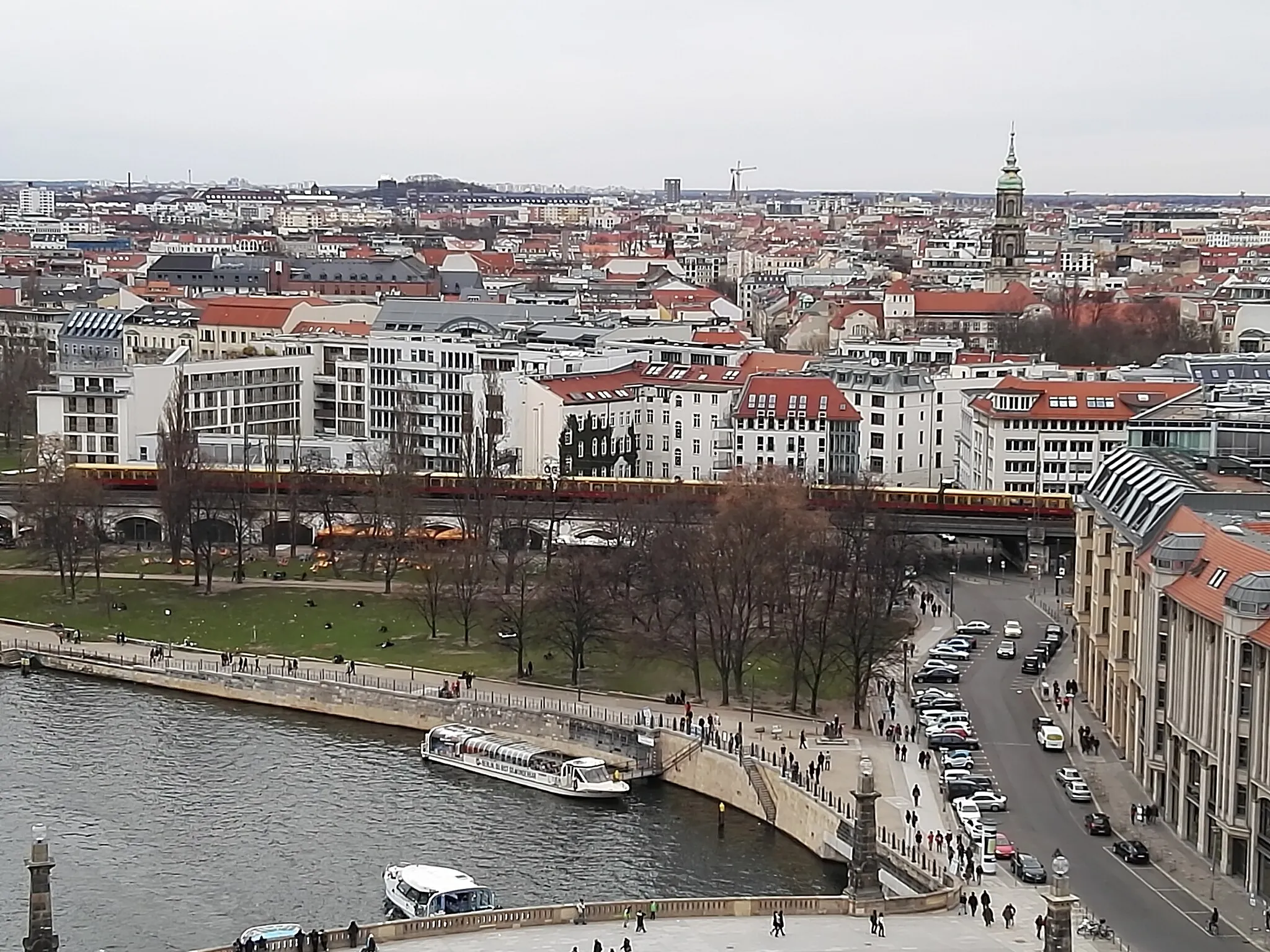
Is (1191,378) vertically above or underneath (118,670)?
above

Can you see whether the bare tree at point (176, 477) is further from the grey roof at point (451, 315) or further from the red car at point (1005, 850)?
the red car at point (1005, 850)

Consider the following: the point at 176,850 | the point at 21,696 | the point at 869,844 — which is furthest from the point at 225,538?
the point at 869,844

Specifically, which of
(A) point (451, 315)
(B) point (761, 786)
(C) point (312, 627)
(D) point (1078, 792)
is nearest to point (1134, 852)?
(D) point (1078, 792)

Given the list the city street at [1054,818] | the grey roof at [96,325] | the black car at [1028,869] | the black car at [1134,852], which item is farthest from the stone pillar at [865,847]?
the grey roof at [96,325]

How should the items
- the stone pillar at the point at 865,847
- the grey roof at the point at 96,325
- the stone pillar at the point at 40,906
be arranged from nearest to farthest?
the stone pillar at the point at 40,906 < the stone pillar at the point at 865,847 < the grey roof at the point at 96,325

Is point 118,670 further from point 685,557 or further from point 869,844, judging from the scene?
point 869,844

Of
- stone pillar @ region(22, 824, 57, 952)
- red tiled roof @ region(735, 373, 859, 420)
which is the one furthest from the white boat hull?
red tiled roof @ region(735, 373, 859, 420)
